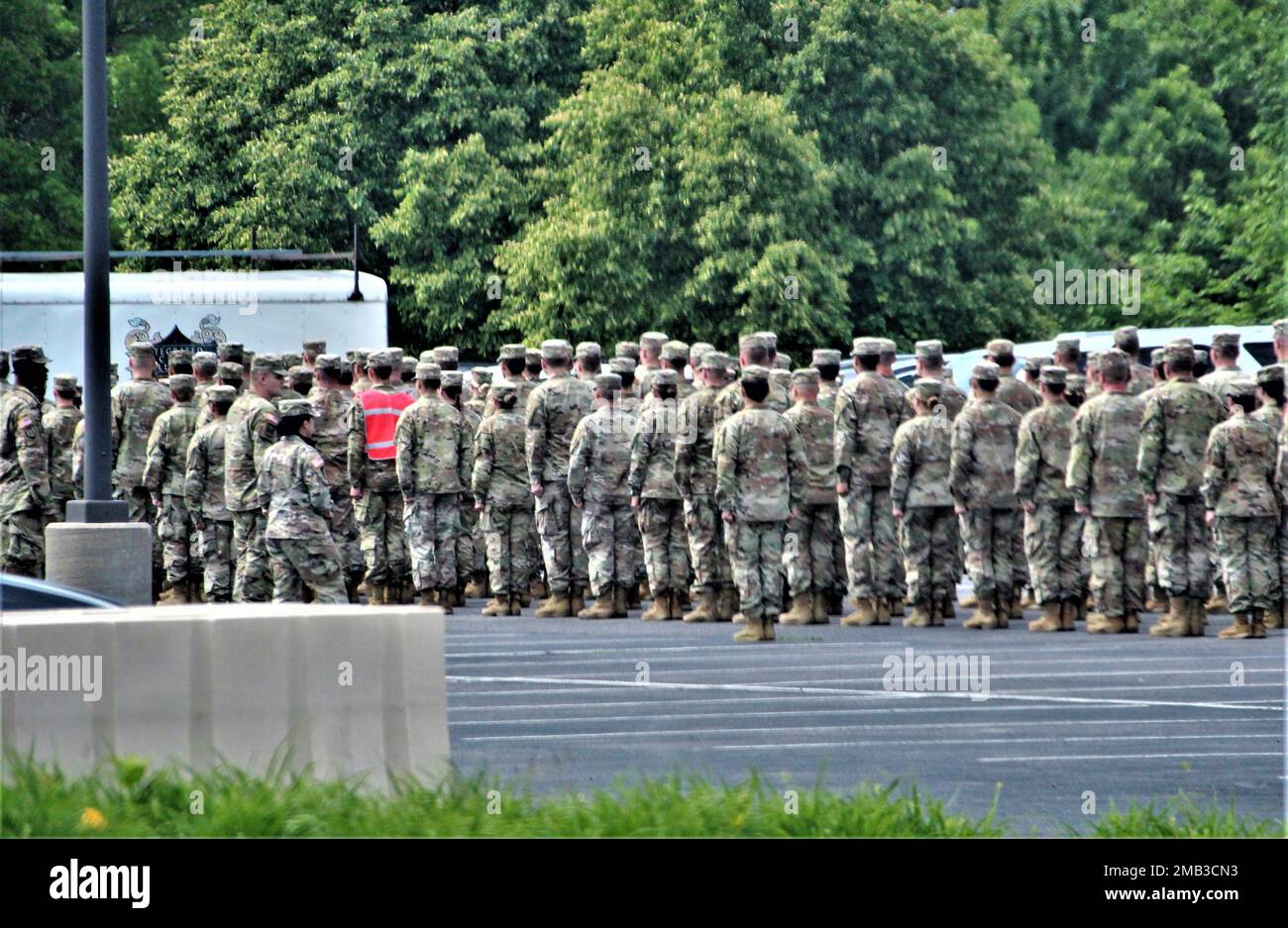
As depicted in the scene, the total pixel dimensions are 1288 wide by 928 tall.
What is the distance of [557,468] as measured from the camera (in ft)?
72.9

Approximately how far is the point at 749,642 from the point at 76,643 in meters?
9.80

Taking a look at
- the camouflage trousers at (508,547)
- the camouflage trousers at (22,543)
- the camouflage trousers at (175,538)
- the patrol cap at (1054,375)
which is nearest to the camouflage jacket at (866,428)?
the patrol cap at (1054,375)

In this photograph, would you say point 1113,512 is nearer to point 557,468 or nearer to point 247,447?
point 557,468

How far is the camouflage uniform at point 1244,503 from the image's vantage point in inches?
771

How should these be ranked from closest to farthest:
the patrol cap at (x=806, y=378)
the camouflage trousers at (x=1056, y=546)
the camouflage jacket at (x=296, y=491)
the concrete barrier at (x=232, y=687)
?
the concrete barrier at (x=232, y=687)
the camouflage jacket at (x=296, y=491)
the camouflage trousers at (x=1056, y=546)
the patrol cap at (x=806, y=378)

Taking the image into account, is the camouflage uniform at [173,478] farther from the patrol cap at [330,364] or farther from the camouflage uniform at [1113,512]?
the camouflage uniform at [1113,512]

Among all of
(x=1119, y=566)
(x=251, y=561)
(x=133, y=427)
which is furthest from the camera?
(x=133, y=427)

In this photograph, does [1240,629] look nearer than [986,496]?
Yes

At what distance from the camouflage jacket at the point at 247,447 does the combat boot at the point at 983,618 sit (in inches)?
233

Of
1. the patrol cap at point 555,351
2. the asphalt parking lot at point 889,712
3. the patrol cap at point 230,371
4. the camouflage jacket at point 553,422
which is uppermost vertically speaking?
the patrol cap at point 555,351

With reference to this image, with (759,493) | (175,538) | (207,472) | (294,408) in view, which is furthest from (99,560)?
(175,538)

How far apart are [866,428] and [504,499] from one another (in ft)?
11.0

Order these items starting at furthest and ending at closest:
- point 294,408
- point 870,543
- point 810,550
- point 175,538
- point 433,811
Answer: point 175,538
point 810,550
point 870,543
point 294,408
point 433,811

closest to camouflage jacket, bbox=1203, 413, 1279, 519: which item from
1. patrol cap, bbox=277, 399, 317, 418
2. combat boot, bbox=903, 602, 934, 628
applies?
combat boot, bbox=903, 602, 934, 628
